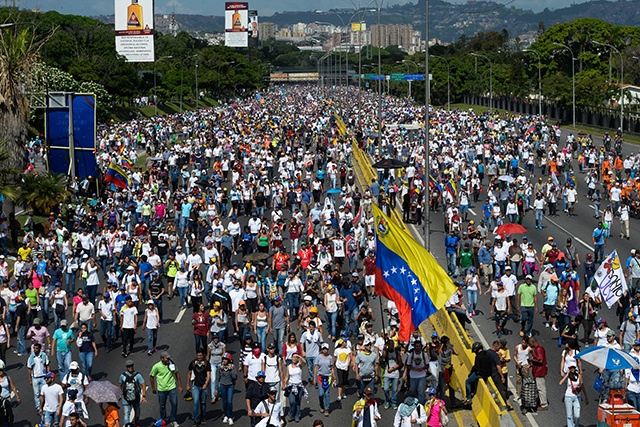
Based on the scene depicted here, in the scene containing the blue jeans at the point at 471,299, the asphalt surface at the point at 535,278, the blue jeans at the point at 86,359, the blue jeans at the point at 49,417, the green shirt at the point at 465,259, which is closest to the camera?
the blue jeans at the point at 49,417

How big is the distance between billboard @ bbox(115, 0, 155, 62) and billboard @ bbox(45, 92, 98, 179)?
2766 inches

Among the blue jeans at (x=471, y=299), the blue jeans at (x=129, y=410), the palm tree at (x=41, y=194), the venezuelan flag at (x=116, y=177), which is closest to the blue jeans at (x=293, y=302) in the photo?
the blue jeans at (x=471, y=299)

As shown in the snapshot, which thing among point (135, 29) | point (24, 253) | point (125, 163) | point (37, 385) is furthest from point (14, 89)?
point (135, 29)

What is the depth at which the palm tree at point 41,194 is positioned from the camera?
113 ft

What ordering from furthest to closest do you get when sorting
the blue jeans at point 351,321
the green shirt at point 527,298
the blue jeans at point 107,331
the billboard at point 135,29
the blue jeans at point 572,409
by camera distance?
1. the billboard at point 135,29
2. the blue jeans at point 351,321
3. the blue jeans at point 107,331
4. the green shirt at point 527,298
5. the blue jeans at point 572,409

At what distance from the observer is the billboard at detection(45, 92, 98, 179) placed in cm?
4059

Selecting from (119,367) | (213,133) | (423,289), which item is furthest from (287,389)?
(213,133)

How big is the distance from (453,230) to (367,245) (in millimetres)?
2295

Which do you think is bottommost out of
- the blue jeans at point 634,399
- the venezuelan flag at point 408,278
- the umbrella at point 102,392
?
the blue jeans at point 634,399

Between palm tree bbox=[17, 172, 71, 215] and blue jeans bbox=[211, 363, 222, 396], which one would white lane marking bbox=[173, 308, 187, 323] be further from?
palm tree bbox=[17, 172, 71, 215]

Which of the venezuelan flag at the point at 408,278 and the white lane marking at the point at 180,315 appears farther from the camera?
the white lane marking at the point at 180,315

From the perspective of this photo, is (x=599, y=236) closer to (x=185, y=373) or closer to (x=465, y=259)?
(x=465, y=259)

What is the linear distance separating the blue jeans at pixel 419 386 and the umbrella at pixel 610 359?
8.47 feet

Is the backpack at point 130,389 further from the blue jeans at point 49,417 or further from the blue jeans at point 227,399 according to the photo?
the blue jeans at point 227,399
